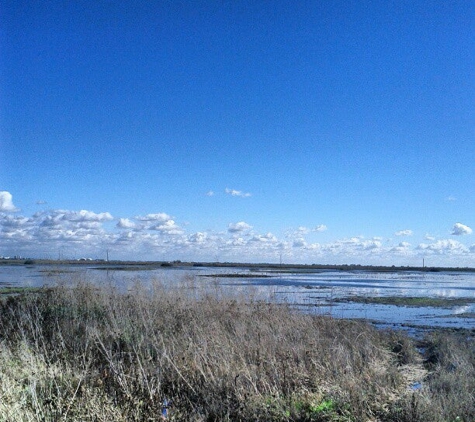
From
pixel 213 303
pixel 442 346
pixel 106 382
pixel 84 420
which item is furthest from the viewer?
pixel 213 303

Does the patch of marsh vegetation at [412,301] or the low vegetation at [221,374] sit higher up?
the low vegetation at [221,374]

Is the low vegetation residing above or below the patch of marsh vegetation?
above

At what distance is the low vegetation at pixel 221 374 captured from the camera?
23.8 ft

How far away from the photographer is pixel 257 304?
50.7 feet

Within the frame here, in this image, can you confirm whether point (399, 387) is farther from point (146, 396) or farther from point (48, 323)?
point (48, 323)

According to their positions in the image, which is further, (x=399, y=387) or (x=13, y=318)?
(x=13, y=318)

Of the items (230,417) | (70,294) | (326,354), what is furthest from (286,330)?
(70,294)

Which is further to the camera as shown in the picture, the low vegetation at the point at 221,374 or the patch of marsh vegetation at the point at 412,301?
the patch of marsh vegetation at the point at 412,301

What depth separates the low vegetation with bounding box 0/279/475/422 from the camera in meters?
7.26

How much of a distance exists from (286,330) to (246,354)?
290 centimetres

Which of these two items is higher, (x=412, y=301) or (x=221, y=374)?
(x=221, y=374)

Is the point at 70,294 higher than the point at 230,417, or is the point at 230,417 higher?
the point at 70,294

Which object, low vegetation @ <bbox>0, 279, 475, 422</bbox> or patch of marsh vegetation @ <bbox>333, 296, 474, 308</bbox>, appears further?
patch of marsh vegetation @ <bbox>333, 296, 474, 308</bbox>

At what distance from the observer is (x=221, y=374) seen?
8.59 m
